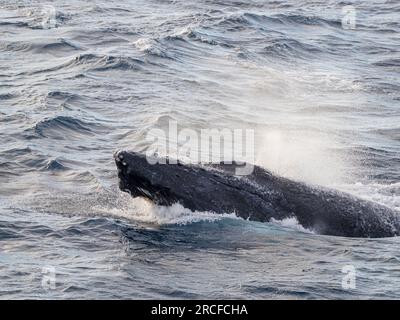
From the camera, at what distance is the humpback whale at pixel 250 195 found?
20516 millimetres

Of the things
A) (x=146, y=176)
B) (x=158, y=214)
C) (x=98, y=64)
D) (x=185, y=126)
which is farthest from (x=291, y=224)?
(x=98, y=64)

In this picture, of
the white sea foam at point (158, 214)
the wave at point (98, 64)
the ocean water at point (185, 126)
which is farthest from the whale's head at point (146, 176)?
the wave at point (98, 64)

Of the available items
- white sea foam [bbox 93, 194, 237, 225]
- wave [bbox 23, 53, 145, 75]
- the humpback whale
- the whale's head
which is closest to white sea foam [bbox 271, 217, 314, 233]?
the humpback whale

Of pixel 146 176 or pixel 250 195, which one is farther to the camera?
pixel 250 195

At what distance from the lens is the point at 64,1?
164ft

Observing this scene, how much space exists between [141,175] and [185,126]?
35.2 ft

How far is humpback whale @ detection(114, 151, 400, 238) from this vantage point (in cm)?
2052

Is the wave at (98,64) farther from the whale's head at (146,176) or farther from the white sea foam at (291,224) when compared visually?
the white sea foam at (291,224)

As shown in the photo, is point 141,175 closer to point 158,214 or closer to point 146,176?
point 146,176

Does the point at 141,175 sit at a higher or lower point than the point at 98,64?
higher

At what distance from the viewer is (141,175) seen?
20.4 m

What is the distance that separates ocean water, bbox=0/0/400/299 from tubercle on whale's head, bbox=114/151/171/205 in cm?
54
